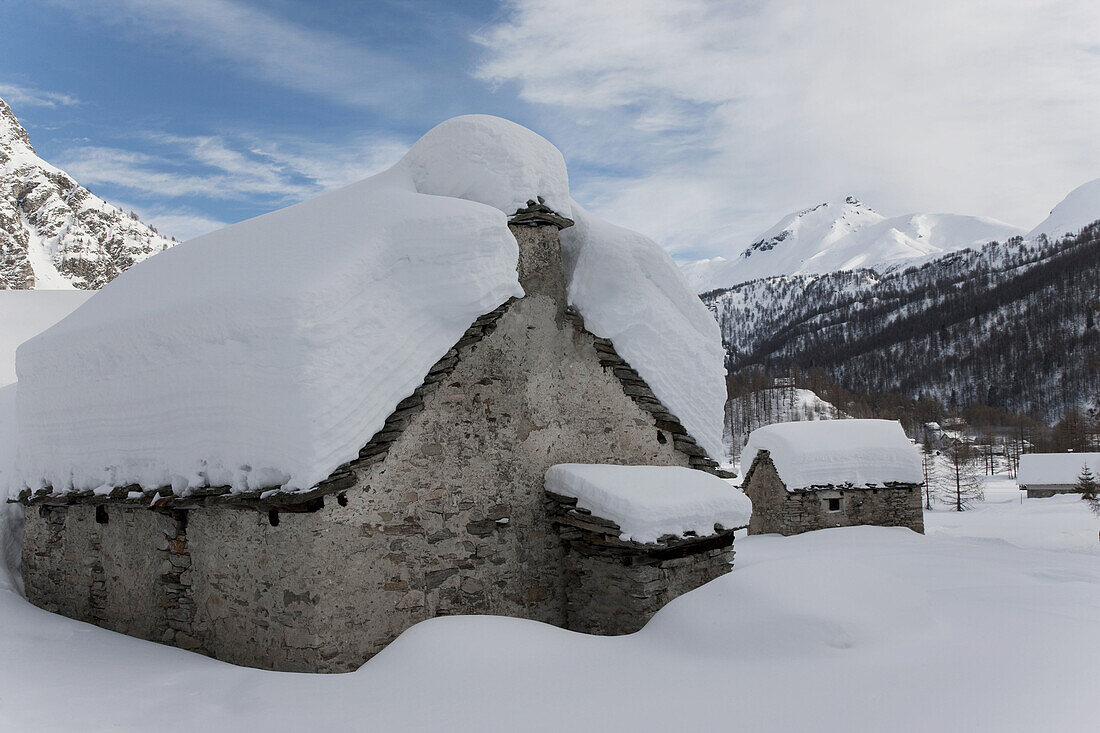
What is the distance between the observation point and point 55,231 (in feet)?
202

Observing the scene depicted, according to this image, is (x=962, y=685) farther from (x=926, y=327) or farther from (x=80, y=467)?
(x=926, y=327)

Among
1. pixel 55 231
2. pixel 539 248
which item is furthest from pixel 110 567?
pixel 55 231

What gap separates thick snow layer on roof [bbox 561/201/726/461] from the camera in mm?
8727

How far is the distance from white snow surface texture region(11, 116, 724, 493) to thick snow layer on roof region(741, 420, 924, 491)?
10.8 m

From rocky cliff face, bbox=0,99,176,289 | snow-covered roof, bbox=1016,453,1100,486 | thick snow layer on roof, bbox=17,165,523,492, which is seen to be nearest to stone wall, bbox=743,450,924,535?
thick snow layer on roof, bbox=17,165,523,492

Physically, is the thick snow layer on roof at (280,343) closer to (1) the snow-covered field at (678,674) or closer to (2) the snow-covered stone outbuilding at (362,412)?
(2) the snow-covered stone outbuilding at (362,412)

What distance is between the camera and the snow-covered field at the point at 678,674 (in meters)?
4.82

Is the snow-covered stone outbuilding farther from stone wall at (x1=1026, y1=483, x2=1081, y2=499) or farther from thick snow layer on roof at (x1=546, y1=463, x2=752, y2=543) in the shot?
stone wall at (x1=1026, y1=483, x2=1081, y2=499)

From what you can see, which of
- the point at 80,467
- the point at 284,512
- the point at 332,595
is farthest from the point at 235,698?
the point at 80,467

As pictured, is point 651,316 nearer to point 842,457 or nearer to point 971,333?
point 842,457

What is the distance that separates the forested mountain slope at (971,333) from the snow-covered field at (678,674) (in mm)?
100580

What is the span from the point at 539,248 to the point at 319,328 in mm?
3085

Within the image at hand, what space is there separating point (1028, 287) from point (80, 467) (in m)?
132

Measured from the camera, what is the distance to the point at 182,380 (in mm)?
7027
